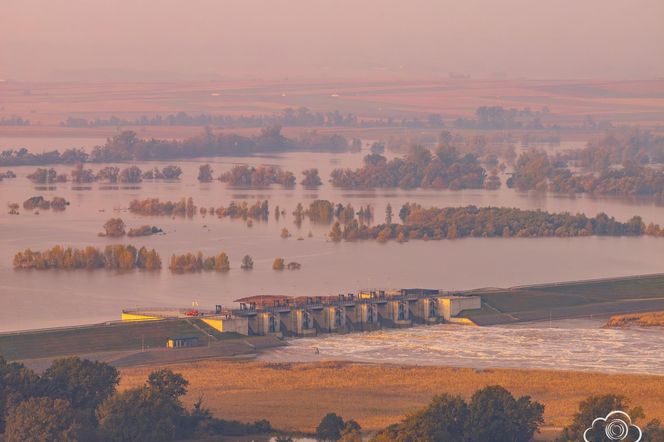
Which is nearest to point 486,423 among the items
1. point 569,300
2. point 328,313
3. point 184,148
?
point 328,313

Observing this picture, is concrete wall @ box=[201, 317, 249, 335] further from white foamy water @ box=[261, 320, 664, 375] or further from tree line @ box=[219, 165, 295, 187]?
tree line @ box=[219, 165, 295, 187]

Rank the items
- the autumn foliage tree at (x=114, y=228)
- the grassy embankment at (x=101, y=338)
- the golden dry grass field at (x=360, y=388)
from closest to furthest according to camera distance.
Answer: the golden dry grass field at (x=360, y=388) → the grassy embankment at (x=101, y=338) → the autumn foliage tree at (x=114, y=228)

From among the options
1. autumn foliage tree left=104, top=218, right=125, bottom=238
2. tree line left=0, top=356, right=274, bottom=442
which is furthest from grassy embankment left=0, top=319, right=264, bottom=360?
autumn foliage tree left=104, top=218, right=125, bottom=238

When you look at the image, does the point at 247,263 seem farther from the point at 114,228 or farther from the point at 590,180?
the point at 590,180

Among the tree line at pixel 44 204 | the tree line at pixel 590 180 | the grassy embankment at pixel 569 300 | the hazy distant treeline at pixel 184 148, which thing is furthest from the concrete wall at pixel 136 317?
the hazy distant treeline at pixel 184 148

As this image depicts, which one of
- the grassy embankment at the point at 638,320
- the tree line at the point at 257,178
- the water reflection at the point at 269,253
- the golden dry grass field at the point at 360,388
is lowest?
the golden dry grass field at the point at 360,388

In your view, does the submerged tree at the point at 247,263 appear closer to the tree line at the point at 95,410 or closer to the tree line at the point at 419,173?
the tree line at the point at 95,410

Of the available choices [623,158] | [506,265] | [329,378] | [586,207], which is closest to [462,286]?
[506,265]
